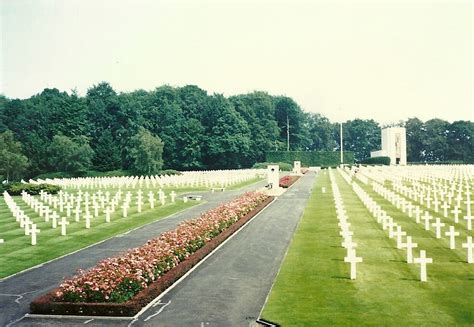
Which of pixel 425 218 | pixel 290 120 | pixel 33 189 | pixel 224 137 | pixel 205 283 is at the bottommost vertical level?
pixel 205 283

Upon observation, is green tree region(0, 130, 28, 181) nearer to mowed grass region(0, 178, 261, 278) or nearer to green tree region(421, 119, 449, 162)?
mowed grass region(0, 178, 261, 278)

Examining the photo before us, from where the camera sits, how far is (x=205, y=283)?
45.4 feet

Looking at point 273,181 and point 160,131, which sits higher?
point 160,131

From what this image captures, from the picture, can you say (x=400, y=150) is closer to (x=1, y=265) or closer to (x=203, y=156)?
(x=203, y=156)

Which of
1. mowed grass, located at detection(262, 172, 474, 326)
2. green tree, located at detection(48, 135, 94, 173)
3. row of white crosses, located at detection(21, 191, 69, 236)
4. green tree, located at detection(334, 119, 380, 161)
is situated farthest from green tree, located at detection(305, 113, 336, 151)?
mowed grass, located at detection(262, 172, 474, 326)

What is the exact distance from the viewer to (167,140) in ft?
325

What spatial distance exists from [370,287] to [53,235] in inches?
592

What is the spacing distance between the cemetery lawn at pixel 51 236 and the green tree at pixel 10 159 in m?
37.7

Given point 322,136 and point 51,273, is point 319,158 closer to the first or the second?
point 322,136

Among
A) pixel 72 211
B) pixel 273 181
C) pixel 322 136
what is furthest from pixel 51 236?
pixel 322 136

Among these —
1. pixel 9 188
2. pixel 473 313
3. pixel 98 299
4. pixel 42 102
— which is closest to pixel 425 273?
pixel 473 313

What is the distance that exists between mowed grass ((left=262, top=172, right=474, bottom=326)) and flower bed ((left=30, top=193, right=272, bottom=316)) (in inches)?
113

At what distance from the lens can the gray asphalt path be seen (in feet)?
40.0

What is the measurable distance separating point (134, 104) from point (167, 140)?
9.45 meters
